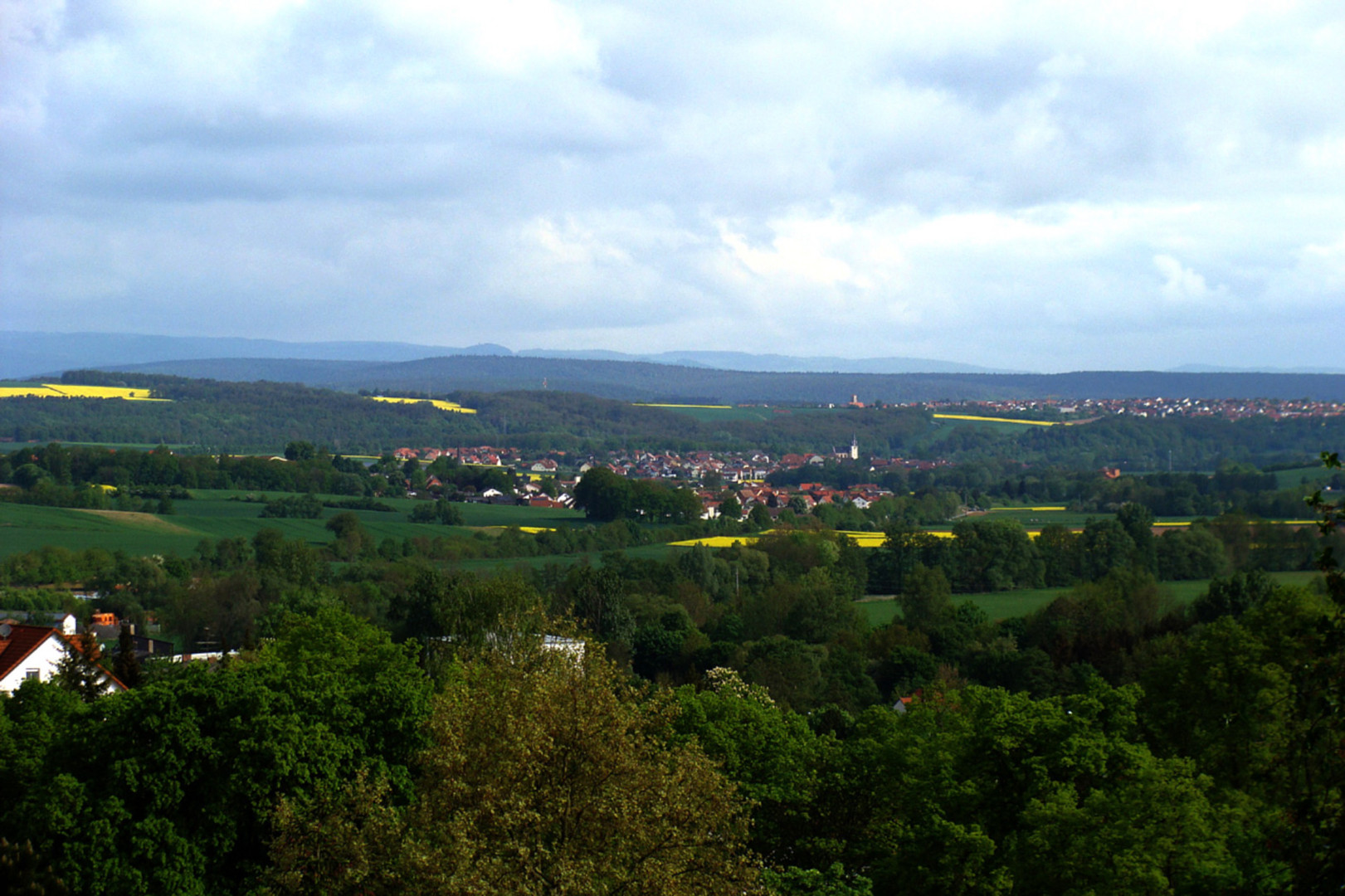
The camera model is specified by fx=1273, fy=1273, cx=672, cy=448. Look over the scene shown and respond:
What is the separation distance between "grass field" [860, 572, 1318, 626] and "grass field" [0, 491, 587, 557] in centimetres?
3573

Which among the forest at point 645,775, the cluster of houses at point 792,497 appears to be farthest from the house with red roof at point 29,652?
the cluster of houses at point 792,497

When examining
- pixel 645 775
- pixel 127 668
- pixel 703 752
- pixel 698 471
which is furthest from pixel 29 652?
pixel 698 471

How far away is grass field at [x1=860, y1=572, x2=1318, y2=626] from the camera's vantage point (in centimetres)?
6172

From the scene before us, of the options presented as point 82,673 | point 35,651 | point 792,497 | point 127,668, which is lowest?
point 792,497

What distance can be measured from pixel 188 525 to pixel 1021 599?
189 ft

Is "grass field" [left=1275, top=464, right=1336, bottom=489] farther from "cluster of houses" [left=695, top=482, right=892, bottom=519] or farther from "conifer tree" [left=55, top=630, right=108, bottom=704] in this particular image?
"conifer tree" [left=55, top=630, right=108, bottom=704]

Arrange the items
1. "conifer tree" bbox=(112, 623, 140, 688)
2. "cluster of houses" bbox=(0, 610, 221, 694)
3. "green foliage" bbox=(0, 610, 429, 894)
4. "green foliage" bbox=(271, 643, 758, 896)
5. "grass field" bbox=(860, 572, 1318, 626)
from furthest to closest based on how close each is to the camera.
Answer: "grass field" bbox=(860, 572, 1318, 626) → "cluster of houses" bbox=(0, 610, 221, 694) → "conifer tree" bbox=(112, 623, 140, 688) → "green foliage" bbox=(0, 610, 429, 894) → "green foliage" bbox=(271, 643, 758, 896)

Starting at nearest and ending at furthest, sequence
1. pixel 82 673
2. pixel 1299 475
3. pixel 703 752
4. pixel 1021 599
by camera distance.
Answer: pixel 703 752 → pixel 82 673 → pixel 1021 599 → pixel 1299 475

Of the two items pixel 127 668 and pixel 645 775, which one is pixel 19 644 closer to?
pixel 127 668

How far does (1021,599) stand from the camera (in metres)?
68.1

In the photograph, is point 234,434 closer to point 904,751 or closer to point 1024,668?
point 1024,668

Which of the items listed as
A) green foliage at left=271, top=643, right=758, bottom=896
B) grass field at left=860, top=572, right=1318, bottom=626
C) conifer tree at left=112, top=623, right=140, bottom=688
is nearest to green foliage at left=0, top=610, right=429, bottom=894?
green foliage at left=271, top=643, right=758, bottom=896

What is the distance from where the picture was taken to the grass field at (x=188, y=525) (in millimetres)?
79688

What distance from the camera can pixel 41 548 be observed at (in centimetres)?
7550
